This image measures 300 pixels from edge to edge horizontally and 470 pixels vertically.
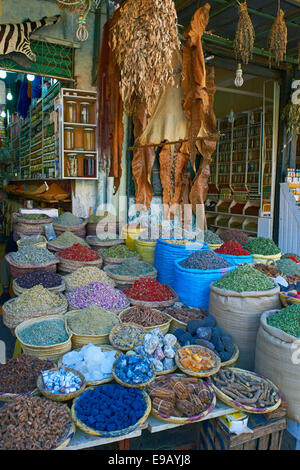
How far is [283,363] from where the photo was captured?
1.74 m

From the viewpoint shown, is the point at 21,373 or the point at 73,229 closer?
the point at 21,373

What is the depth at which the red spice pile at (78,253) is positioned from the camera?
306cm

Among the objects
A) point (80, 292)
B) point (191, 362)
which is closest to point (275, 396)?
point (191, 362)

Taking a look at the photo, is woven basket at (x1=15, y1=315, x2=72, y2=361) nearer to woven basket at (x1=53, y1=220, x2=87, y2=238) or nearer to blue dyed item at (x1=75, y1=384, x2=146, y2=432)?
blue dyed item at (x1=75, y1=384, x2=146, y2=432)

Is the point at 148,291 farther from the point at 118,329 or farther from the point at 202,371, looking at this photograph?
the point at 202,371

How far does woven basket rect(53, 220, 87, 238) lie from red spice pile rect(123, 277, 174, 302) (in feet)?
4.27

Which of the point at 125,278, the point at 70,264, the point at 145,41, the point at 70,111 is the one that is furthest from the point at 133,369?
the point at 70,111

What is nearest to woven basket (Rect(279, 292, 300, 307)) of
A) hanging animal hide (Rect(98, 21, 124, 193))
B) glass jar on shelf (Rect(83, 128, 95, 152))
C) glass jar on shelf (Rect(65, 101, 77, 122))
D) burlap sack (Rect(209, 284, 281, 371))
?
burlap sack (Rect(209, 284, 281, 371))

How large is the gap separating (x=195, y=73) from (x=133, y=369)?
1.90m

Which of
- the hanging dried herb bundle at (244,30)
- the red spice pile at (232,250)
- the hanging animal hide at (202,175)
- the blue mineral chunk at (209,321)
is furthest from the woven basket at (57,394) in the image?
the hanging dried herb bundle at (244,30)

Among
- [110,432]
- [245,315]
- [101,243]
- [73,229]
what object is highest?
[73,229]

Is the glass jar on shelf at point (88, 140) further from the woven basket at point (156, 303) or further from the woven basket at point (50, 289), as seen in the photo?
the woven basket at point (156, 303)

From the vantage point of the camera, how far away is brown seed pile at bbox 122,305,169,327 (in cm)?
220

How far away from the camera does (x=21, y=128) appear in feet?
28.3
